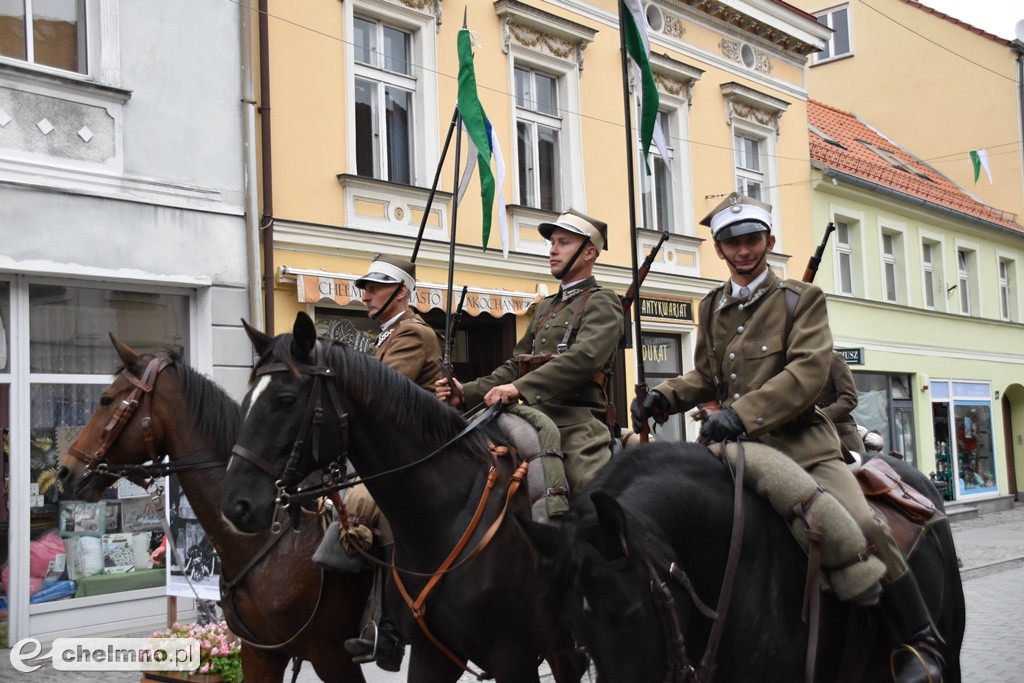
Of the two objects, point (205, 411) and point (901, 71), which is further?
point (901, 71)

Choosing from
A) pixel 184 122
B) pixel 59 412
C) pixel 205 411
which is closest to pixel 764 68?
pixel 184 122

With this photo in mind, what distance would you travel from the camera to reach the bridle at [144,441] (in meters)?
4.76

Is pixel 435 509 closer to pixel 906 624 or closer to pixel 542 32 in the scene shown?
pixel 906 624

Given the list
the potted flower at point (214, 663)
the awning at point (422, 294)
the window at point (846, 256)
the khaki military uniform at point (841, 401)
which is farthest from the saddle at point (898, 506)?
the window at point (846, 256)

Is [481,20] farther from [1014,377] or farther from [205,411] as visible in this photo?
[1014,377]

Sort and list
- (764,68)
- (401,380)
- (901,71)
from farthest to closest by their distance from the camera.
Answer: (901,71)
(764,68)
(401,380)

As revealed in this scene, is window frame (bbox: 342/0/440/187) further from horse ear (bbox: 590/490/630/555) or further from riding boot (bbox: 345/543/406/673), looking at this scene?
horse ear (bbox: 590/490/630/555)

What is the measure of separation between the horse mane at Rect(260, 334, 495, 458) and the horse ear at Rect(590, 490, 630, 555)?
1400 millimetres

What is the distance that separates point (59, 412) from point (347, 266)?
3.34 m

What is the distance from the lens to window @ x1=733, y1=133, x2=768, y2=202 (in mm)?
17136

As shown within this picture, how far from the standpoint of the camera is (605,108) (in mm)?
14391

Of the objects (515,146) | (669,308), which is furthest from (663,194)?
(515,146)

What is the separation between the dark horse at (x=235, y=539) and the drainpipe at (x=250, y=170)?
5034 millimetres

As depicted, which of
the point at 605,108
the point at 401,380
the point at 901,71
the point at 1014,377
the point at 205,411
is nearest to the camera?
the point at 401,380
